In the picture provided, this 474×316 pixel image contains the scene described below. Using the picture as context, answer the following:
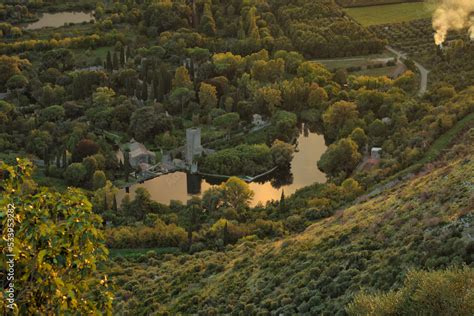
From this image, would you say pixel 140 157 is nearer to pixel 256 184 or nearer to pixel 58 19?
pixel 256 184

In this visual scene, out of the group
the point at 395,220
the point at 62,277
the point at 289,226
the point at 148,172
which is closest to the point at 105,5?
the point at 148,172

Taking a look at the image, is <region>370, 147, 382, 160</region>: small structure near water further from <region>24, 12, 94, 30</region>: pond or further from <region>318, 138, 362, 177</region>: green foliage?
<region>24, 12, 94, 30</region>: pond

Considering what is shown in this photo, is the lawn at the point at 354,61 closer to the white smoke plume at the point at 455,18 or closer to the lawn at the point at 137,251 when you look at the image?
the white smoke plume at the point at 455,18

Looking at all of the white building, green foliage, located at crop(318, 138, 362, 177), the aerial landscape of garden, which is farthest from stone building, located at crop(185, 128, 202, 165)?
green foliage, located at crop(318, 138, 362, 177)

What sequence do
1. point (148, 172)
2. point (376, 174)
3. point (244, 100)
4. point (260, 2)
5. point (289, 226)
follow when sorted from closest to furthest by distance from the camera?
point (289, 226) → point (376, 174) → point (148, 172) → point (244, 100) → point (260, 2)

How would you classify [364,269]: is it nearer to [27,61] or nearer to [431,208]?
[431,208]

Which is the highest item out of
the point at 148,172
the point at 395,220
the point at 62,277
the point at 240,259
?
the point at 62,277
